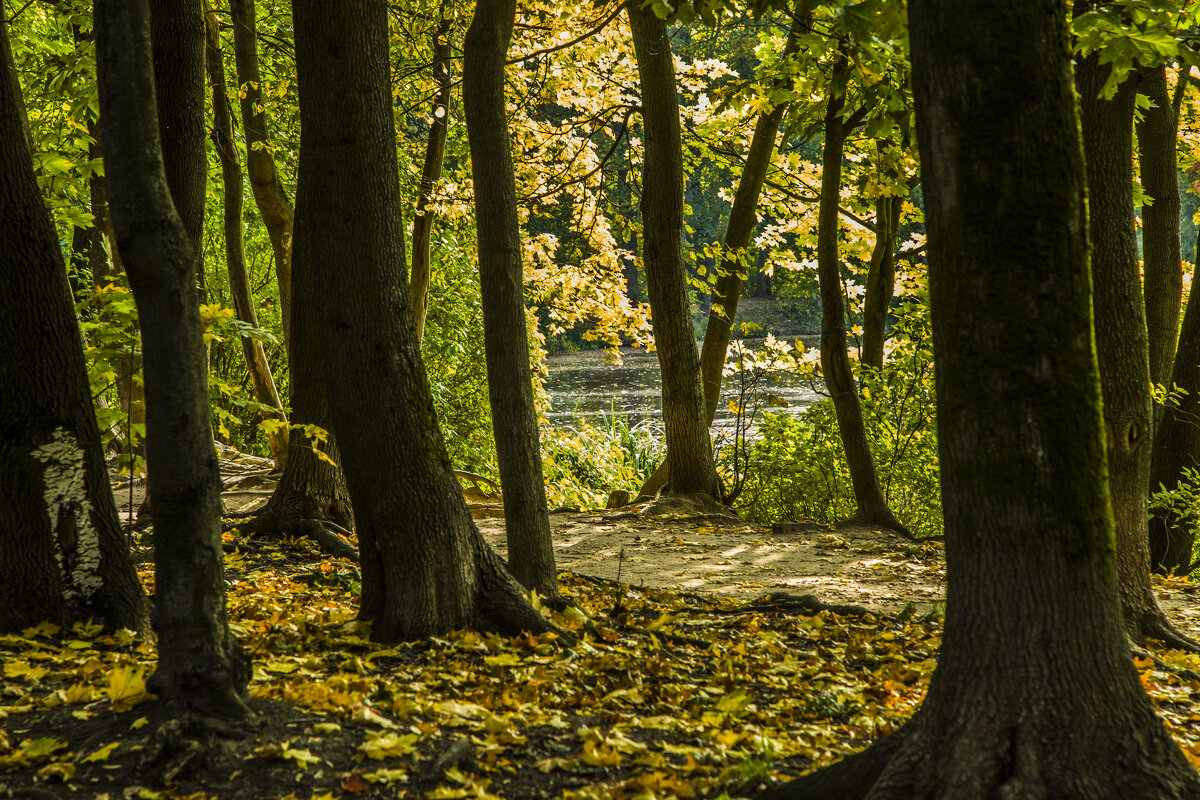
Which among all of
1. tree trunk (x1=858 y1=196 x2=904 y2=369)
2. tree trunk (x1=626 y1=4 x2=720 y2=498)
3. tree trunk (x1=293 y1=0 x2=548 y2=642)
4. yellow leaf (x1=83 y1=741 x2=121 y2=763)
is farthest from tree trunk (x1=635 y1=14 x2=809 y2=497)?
yellow leaf (x1=83 y1=741 x2=121 y2=763)

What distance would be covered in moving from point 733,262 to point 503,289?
6535 mm

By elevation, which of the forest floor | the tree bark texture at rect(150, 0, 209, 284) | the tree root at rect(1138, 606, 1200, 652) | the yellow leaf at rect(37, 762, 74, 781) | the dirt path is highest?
the tree bark texture at rect(150, 0, 209, 284)

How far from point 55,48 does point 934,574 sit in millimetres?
9874

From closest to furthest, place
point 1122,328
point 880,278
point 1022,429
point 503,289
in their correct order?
point 1022,429 < point 1122,328 < point 503,289 < point 880,278

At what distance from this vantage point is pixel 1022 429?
206cm

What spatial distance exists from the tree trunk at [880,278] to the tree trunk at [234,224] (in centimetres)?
713

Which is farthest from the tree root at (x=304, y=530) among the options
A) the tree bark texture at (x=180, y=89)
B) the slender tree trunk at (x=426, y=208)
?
the slender tree trunk at (x=426, y=208)

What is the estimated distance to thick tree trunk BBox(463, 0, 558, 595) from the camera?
4633 mm

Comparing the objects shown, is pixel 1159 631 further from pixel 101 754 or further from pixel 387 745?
pixel 101 754

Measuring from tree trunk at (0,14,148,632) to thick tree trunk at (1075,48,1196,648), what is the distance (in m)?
4.69

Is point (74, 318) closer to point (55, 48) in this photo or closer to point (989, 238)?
point (989, 238)

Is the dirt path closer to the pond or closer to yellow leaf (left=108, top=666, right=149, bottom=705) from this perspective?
yellow leaf (left=108, top=666, right=149, bottom=705)

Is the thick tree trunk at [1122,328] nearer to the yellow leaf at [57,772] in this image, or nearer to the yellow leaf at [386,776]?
the yellow leaf at [386,776]

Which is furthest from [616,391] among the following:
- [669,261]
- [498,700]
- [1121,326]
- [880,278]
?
[498,700]
